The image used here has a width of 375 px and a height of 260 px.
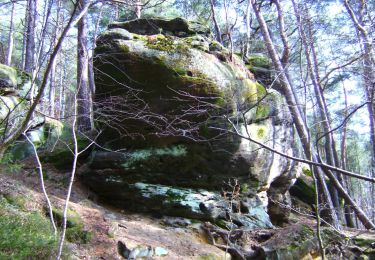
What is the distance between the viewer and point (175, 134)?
760 cm

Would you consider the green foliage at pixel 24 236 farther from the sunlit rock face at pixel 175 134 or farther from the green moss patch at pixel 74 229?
the sunlit rock face at pixel 175 134

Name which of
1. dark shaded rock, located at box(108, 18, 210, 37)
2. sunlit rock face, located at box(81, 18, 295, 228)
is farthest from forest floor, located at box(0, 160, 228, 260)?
dark shaded rock, located at box(108, 18, 210, 37)

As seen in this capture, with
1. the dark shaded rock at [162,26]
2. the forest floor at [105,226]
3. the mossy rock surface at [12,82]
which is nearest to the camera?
the forest floor at [105,226]

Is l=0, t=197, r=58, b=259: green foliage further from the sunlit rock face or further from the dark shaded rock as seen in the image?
the dark shaded rock

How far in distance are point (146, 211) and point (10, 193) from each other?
2986 millimetres

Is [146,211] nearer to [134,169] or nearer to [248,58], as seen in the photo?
[134,169]

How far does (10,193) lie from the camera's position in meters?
5.66

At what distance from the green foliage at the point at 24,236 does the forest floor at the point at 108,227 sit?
491 mm

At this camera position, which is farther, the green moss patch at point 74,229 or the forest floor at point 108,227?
the forest floor at point 108,227

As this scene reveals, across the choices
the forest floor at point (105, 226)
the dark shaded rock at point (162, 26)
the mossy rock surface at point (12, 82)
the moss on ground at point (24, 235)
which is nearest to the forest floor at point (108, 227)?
the forest floor at point (105, 226)

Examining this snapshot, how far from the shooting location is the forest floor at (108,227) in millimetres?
5656

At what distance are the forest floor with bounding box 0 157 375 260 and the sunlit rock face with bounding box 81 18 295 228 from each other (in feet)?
1.59

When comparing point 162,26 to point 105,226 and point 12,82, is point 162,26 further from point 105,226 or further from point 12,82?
point 105,226

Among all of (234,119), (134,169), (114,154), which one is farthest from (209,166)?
(114,154)
